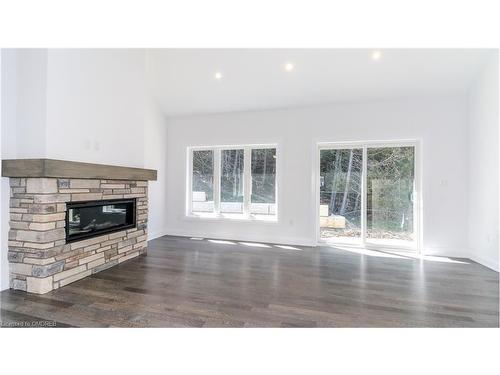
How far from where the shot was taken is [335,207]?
4.91 metres

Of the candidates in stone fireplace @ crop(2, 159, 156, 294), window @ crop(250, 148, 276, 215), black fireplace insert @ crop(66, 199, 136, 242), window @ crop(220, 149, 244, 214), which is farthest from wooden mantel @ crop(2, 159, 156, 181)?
A: window @ crop(250, 148, 276, 215)

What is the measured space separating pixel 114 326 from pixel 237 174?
151 inches

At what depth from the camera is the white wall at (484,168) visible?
3.51 m

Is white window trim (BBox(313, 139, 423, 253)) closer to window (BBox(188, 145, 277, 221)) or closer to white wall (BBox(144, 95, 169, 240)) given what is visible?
window (BBox(188, 145, 277, 221))

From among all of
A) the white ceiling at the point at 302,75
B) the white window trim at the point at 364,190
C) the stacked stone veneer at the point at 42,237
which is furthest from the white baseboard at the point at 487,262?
the stacked stone veneer at the point at 42,237

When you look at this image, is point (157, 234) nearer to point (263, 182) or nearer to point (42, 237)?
point (263, 182)

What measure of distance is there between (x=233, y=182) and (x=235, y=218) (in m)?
0.79

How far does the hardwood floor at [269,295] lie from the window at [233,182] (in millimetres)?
1553

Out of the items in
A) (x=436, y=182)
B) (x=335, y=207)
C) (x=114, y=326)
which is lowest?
(x=114, y=326)

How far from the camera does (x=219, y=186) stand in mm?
5617
